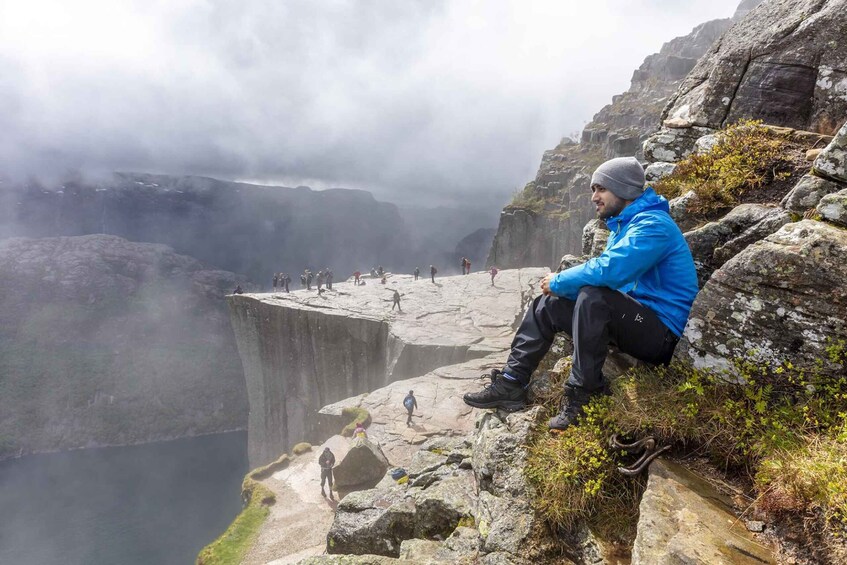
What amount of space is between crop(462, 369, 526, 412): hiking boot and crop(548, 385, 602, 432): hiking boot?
854 mm

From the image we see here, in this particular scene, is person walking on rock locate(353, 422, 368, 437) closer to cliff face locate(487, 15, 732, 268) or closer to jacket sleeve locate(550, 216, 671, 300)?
jacket sleeve locate(550, 216, 671, 300)

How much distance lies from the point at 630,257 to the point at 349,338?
111 ft

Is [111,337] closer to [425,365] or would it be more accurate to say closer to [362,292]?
[362,292]

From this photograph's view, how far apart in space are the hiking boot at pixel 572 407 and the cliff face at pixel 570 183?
195 ft

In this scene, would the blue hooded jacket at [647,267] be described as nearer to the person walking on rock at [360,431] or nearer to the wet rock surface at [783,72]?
the wet rock surface at [783,72]

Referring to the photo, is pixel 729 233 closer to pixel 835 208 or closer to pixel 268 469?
pixel 835 208

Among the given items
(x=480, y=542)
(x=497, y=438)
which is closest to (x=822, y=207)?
(x=497, y=438)

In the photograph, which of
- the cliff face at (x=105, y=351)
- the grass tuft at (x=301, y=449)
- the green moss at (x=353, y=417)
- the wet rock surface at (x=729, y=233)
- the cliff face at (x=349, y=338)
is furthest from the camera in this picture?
the cliff face at (x=105, y=351)

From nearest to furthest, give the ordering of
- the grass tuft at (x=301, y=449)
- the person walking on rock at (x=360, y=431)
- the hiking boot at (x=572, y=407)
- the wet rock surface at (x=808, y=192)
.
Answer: the hiking boot at (x=572, y=407), the wet rock surface at (x=808, y=192), the person walking on rock at (x=360, y=431), the grass tuft at (x=301, y=449)

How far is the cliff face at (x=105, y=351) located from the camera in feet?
443

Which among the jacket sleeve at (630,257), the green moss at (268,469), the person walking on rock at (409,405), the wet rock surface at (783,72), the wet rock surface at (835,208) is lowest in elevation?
the green moss at (268,469)

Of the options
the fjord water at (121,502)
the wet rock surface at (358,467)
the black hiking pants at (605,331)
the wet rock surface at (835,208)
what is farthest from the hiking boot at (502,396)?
the fjord water at (121,502)

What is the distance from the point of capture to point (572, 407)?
463cm

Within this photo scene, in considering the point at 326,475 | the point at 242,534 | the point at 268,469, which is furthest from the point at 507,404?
the point at 268,469
